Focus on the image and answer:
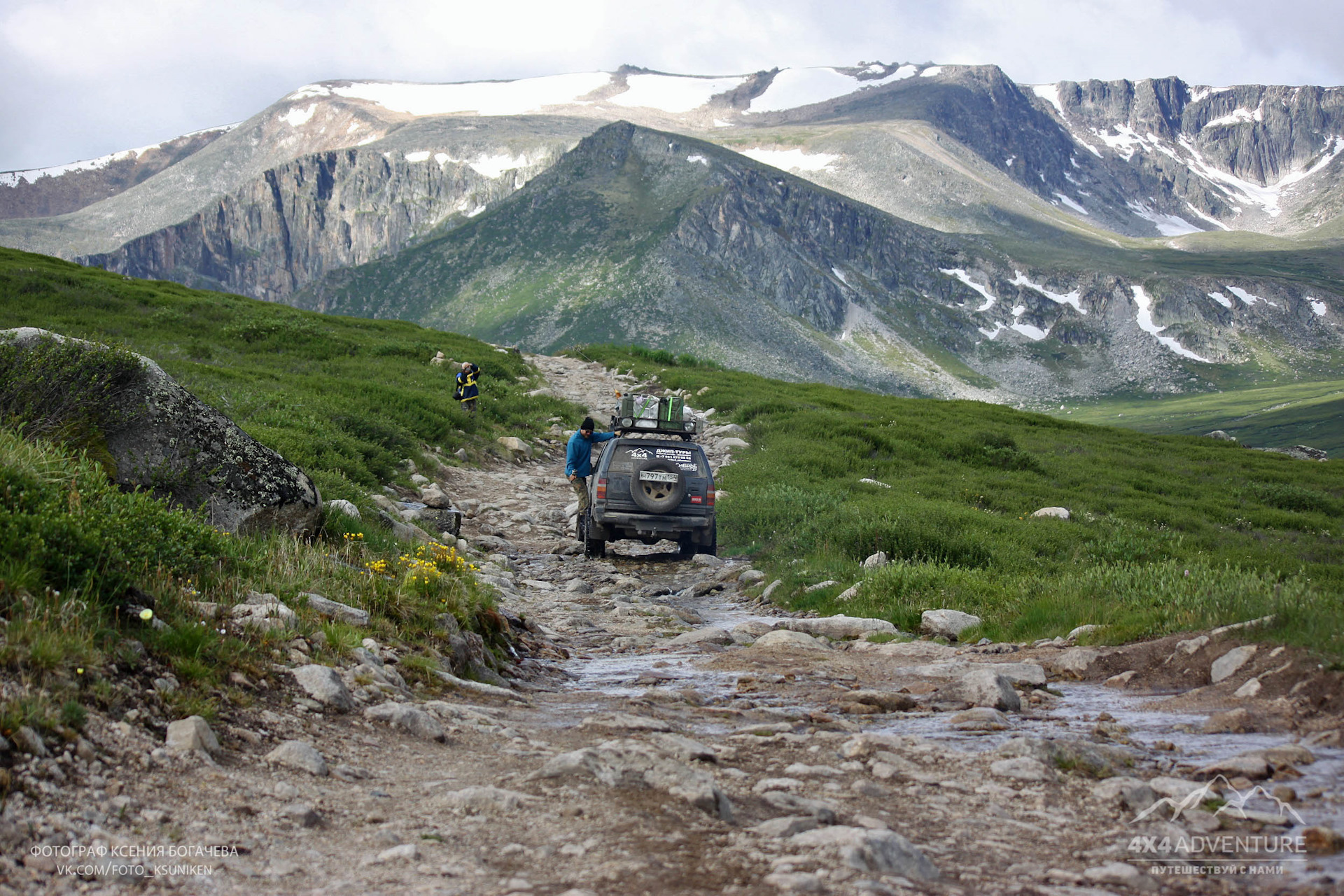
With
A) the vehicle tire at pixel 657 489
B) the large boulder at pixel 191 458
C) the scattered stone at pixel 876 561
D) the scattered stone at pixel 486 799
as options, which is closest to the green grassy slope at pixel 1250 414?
the vehicle tire at pixel 657 489

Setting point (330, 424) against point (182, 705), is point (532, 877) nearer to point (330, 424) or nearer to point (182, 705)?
point (182, 705)

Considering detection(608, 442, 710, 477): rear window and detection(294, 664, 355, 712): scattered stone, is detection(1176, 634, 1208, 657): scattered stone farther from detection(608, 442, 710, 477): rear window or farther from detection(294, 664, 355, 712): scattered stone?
detection(608, 442, 710, 477): rear window

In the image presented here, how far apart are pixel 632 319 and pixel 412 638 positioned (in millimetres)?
142578

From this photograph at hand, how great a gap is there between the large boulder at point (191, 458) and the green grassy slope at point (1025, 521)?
6833 mm

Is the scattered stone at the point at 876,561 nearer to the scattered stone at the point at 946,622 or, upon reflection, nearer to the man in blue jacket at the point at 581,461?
the scattered stone at the point at 946,622

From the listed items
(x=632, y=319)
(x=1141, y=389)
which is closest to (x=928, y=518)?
(x=632, y=319)

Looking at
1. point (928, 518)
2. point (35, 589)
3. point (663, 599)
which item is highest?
point (35, 589)

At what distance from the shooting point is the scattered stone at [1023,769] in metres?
4.64

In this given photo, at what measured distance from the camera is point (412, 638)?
6.71 metres

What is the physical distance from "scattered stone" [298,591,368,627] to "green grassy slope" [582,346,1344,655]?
6139 mm

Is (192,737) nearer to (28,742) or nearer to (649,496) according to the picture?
(28,742)

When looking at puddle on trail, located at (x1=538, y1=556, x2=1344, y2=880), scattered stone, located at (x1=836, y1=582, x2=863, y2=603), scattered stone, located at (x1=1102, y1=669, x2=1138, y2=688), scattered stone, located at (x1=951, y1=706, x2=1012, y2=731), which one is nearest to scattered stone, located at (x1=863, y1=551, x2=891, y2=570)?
scattered stone, located at (x1=836, y1=582, x2=863, y2=603)

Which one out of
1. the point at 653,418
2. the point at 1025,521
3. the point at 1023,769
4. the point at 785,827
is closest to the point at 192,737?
the point at 785,827

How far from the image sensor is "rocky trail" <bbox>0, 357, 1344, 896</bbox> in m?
3.35
